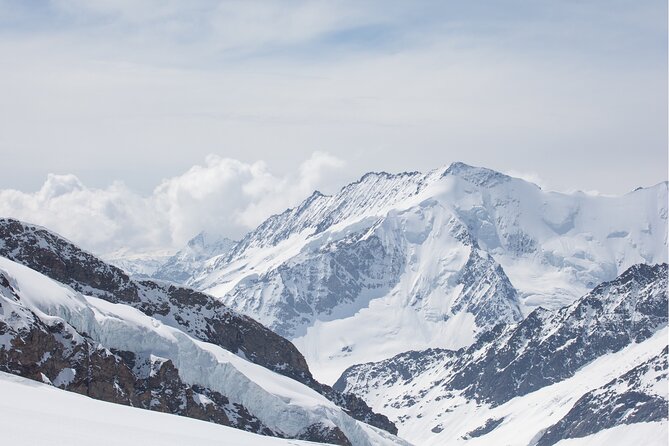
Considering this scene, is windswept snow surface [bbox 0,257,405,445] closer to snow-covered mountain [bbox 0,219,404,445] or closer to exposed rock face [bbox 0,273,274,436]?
snow-covered mountain [bbox 0,219,404,445]

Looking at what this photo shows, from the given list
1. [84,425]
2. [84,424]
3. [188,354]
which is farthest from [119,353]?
[84,425]

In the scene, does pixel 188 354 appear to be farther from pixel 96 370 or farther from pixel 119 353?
pixel 96 370

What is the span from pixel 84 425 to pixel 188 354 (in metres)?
107

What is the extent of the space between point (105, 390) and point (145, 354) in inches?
933

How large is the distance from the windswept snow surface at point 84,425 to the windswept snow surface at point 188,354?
66.7m

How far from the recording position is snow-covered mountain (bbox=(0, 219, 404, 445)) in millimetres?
128000

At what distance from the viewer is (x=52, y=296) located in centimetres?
14462

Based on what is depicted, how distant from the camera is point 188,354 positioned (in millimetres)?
167250

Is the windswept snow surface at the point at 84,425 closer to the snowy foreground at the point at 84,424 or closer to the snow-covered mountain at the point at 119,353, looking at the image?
the snowy foreground at the point at 84,424

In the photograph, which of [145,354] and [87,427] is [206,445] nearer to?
[87,427]

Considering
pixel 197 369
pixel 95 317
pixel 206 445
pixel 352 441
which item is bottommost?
pixel 352 441

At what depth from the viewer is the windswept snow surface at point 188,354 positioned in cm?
14488

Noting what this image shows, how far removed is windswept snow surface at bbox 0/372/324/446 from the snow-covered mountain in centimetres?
4545

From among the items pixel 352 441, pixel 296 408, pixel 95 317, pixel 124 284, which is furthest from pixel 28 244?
pixel 352 441
